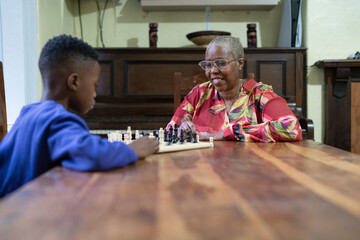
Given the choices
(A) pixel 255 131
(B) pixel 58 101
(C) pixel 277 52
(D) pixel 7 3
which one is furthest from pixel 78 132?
(C) pixel 277 52

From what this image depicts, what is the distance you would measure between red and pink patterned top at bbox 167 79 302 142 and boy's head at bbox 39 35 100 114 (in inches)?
37.6

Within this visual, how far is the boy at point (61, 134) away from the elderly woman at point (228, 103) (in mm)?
896

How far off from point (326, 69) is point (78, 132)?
3.48 metres

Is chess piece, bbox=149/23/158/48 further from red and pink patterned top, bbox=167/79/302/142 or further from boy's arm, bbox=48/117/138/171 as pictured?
boy's arm, bbox=48/117/138/171

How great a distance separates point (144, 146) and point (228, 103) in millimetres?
1222

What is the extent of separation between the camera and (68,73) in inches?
46.1

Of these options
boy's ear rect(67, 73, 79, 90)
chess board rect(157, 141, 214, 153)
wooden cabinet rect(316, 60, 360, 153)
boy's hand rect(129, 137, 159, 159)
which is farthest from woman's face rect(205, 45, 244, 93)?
wooden cabinet rect(316, 60, 360, 153)

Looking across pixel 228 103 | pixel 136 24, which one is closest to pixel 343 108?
pixel 228 103

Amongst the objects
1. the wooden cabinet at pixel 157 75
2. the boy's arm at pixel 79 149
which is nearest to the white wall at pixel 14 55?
the wooden cabinet at pixel 157 75

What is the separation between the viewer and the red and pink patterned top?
1.92 m

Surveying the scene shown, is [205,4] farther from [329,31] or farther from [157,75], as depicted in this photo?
[329,31]

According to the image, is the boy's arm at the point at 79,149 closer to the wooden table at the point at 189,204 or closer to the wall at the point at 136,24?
the wooden table at the point at 189,204

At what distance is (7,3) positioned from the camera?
2.94 meters

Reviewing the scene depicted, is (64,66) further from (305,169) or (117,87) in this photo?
(117,87)
